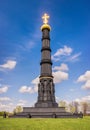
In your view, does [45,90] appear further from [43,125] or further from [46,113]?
[43,125]

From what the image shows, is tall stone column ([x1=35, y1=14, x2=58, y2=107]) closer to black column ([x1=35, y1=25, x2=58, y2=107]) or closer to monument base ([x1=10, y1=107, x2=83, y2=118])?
black column ([x1=35, y1=25, x2=58, y2=107])

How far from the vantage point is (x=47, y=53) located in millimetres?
40781

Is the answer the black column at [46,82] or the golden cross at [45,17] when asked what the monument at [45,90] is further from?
the golden cross at [45,17]

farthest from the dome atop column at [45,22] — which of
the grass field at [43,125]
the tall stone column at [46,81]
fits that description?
the grass field at [43,125]

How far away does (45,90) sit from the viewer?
38.7m

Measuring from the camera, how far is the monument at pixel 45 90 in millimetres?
34428

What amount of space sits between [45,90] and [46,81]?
1873mm

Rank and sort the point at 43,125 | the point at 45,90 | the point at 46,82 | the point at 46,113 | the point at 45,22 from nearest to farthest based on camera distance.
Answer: the point at 43,125, the point at 46,113, the point at 45,90, the point at 46,82, the point at 45,22

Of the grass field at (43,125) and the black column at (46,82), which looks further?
the black column at (46,82)

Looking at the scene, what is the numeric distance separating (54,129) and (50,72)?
2378 centimetres

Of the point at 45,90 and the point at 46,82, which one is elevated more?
the point at 46,82

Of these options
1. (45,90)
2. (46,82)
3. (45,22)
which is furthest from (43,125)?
(45,22)

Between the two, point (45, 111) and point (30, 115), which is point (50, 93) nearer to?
point (45, 111)

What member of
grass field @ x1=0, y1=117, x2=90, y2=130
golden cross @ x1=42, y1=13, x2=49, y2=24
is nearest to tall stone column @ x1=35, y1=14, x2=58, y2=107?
golden cross @ x1=42, y1=13, x2=49, y2=24
